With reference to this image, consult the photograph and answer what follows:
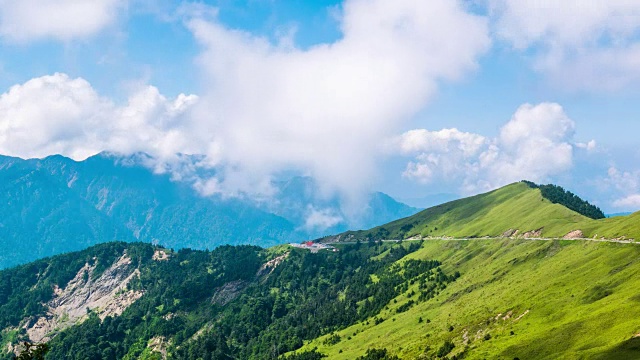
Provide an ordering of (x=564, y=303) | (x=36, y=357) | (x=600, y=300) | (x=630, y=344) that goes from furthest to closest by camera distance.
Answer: (x=564, y=303)
(x=600, y=300)
(x=630, y=344)
(x=36, y=357)

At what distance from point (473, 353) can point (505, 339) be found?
11.6m

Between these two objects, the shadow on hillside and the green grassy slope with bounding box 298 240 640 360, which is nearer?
the shadow on hillside

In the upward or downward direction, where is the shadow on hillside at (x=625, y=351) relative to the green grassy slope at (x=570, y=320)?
downward

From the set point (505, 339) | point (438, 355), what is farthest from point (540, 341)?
point (438, 355)

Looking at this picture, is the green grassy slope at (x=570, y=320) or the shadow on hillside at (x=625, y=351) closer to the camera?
the shadow on hillside at (x=625, y=351)

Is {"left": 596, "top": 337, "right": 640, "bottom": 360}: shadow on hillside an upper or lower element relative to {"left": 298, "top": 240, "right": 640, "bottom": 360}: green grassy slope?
lower

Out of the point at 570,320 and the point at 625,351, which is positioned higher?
the point at 570,320

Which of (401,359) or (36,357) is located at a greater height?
(36,357)

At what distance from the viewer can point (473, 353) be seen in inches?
6373

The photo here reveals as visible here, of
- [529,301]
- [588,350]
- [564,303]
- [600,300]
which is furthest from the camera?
[529,301]

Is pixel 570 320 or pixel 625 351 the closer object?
pixel 625 351

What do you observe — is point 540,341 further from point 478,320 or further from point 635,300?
point 478,320

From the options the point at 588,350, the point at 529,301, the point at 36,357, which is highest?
the point at 36,357

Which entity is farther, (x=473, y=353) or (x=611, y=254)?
(x=611, y=254)
